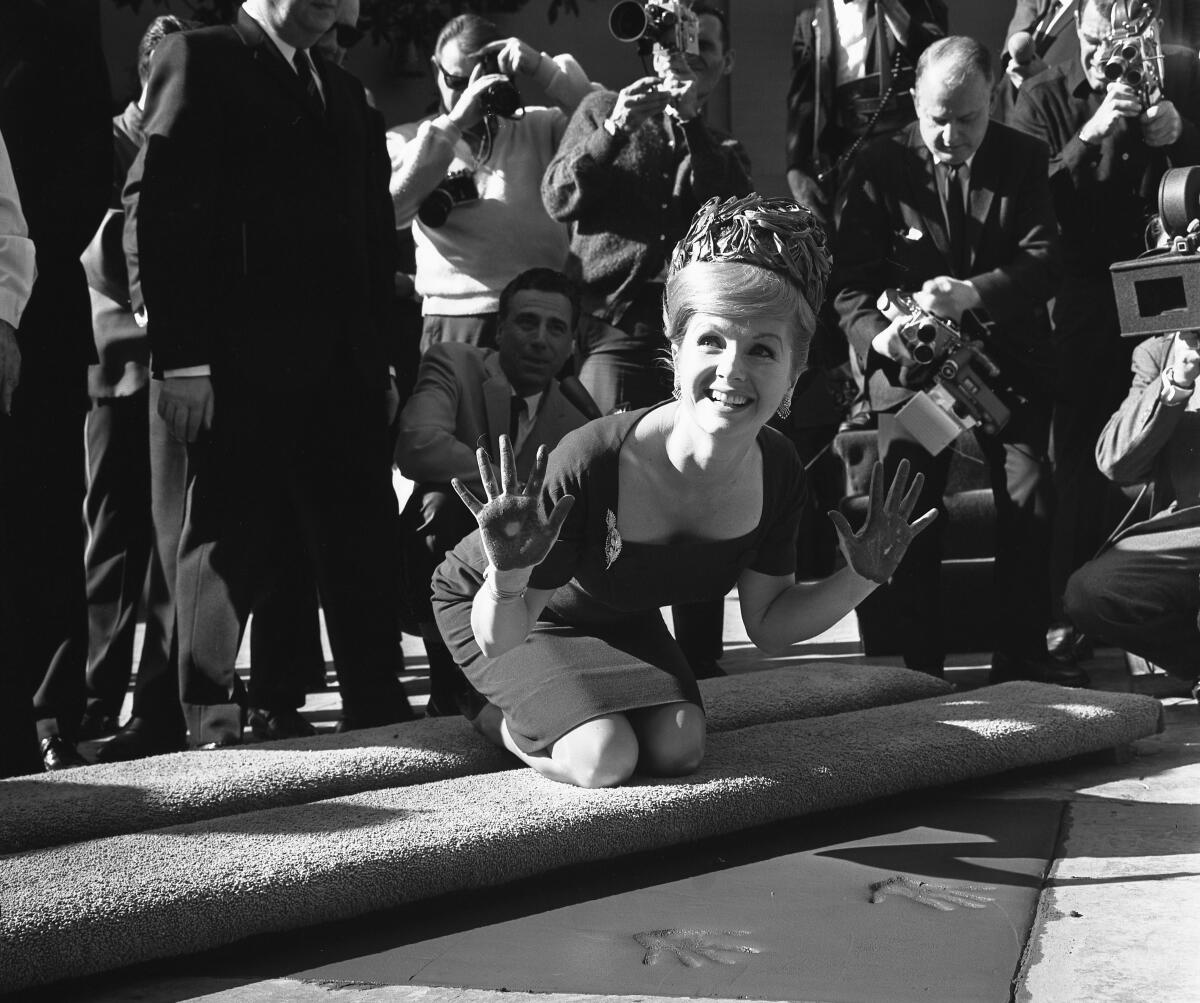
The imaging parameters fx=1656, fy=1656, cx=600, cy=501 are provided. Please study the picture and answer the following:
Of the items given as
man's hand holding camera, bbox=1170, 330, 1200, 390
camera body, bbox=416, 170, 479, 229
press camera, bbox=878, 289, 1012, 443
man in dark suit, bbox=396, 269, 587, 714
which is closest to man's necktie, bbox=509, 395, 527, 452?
man in dark suit, bbox=396, 269, 587, 714

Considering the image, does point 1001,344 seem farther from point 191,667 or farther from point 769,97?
point 769,97

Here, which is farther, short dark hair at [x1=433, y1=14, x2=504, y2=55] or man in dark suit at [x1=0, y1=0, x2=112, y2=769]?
→ short dark hair at [x1=433, y1=14, x2=504, y2=55]

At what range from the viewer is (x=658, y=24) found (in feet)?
14.9

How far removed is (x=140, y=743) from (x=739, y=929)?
1.87 meters

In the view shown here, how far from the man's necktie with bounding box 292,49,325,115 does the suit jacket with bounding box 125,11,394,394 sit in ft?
0.07

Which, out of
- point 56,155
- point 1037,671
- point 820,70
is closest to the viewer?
point 56,155

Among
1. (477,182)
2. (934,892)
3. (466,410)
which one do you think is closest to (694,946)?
(934,892)

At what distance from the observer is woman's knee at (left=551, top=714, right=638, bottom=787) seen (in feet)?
9.87

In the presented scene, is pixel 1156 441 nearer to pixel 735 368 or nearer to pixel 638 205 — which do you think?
pixel 638 205

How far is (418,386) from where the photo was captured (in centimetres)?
434

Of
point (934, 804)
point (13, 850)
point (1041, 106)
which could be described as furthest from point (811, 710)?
point (1041, 106)

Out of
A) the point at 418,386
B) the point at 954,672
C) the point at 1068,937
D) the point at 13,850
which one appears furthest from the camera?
the point at 954,672

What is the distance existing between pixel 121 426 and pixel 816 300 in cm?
216

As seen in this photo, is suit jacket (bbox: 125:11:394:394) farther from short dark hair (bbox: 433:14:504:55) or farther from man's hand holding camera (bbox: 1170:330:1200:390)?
man's hand holding camera (bbox: 1170:330:1200:390)
